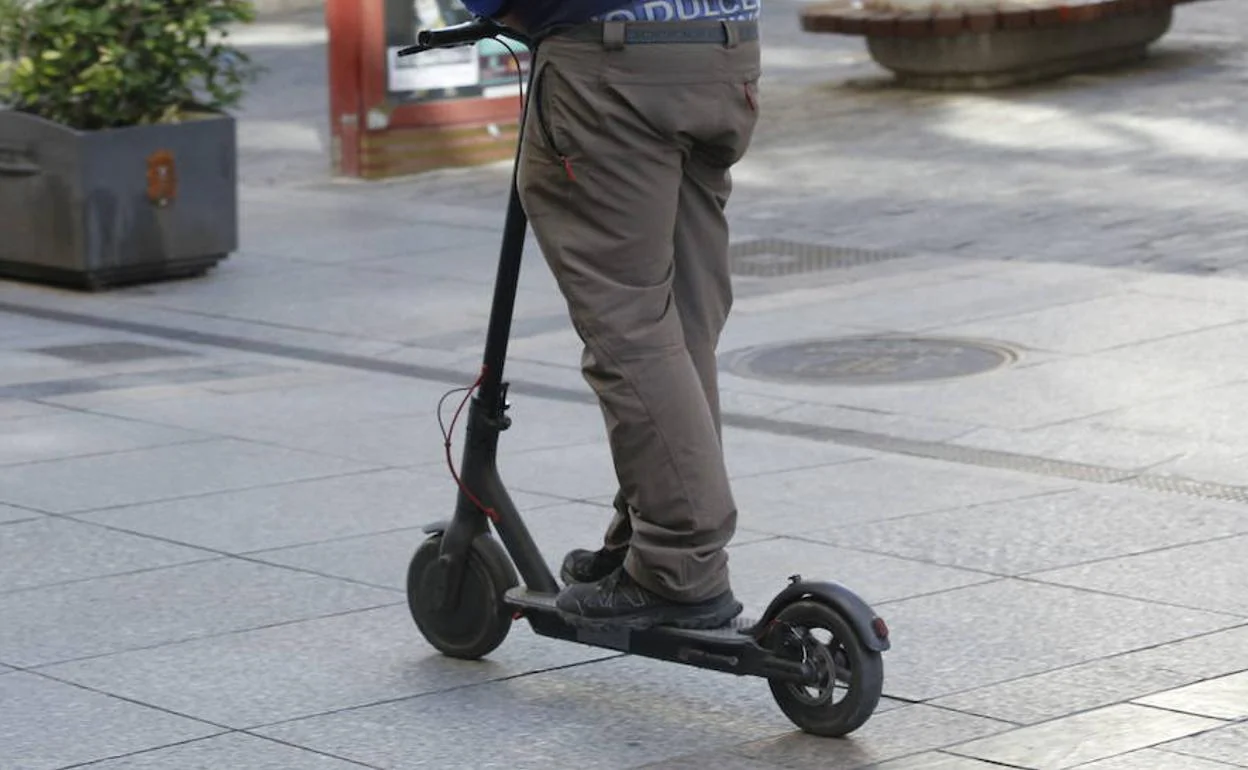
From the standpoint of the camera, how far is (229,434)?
7.38 metres

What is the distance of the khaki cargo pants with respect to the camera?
14.1 feet

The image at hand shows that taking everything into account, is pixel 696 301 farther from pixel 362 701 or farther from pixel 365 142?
pixel 365 142

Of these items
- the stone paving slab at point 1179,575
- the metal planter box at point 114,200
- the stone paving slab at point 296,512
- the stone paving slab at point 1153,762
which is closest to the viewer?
the stone paving slab at point 1153,762

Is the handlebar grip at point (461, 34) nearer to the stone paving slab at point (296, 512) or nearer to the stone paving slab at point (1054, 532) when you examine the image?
the stone paving slab at point (296, 512)

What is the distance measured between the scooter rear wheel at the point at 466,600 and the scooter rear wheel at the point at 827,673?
0.68 meters

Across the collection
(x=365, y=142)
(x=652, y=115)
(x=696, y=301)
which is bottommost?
(x=365, y=142)

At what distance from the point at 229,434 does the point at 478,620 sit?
107 inches

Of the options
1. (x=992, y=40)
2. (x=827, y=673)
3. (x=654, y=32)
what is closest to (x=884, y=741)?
(x=827, y=673)

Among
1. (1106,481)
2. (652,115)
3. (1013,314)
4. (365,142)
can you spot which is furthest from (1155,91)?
(652,115)

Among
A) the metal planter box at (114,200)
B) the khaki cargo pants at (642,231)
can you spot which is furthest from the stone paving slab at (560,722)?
the metal planter box at (114,200)

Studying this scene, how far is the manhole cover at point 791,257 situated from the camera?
1065 centimetres

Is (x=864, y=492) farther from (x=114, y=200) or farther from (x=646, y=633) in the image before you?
(x=114, y=200)

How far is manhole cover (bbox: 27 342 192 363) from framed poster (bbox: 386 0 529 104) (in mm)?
4972

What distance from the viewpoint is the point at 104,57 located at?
1055 cm
